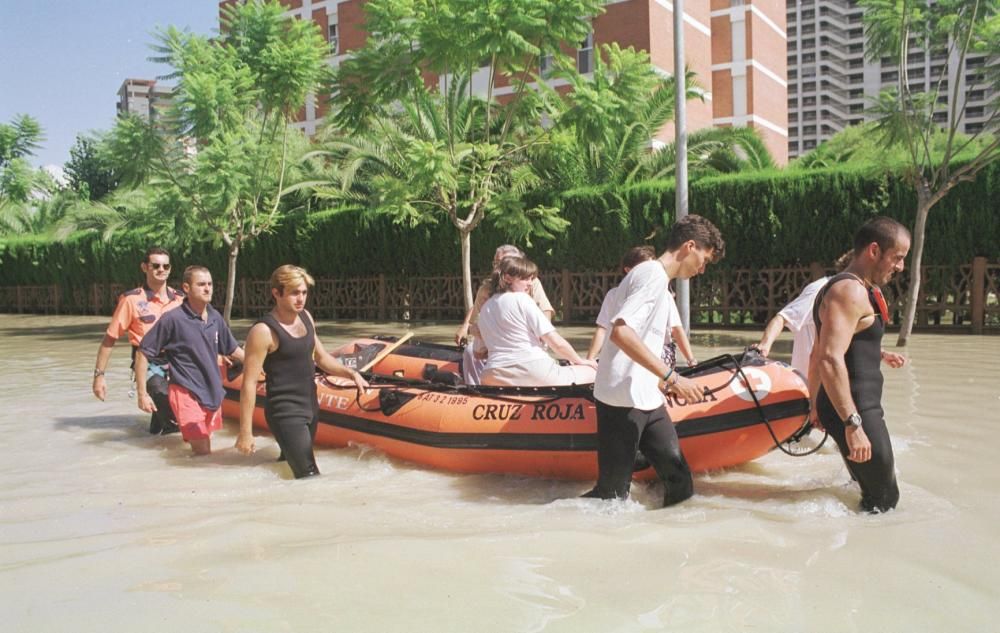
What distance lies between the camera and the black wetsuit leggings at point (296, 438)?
5.55 meters

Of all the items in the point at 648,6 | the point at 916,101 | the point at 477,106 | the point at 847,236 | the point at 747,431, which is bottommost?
the point at 747,431

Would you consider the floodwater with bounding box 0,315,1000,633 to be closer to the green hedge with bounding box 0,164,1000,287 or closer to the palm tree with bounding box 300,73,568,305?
the green hedge with bounding box 0,164,1000,287

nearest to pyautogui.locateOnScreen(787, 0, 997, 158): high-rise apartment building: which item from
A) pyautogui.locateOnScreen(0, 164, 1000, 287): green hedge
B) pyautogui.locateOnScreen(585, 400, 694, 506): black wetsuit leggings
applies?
pyautogui.locateOnScreen(0, 164, 1000, 287): green hedge

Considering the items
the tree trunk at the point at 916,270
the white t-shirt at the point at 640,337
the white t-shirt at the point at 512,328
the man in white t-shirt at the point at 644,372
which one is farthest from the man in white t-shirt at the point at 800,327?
the tree trunk at the point at 916,270

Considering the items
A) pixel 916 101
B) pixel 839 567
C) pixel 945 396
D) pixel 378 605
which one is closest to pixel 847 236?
pixel 916 101

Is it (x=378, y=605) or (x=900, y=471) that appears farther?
(x=900, y=471)

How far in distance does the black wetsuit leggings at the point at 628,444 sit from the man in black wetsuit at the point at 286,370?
6.59 feet

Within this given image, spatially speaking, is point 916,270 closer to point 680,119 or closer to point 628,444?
point 680,119

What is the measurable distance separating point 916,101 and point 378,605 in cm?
1315

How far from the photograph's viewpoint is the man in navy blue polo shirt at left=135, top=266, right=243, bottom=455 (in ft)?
21.0

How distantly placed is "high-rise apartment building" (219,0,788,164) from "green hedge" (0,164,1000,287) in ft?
27.6

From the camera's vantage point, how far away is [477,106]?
20.2 metres

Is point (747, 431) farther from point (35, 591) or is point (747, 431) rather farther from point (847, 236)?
point (847, 236)

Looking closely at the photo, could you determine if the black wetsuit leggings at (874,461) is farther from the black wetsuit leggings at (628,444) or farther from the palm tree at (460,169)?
the palm tree at (460,169)
